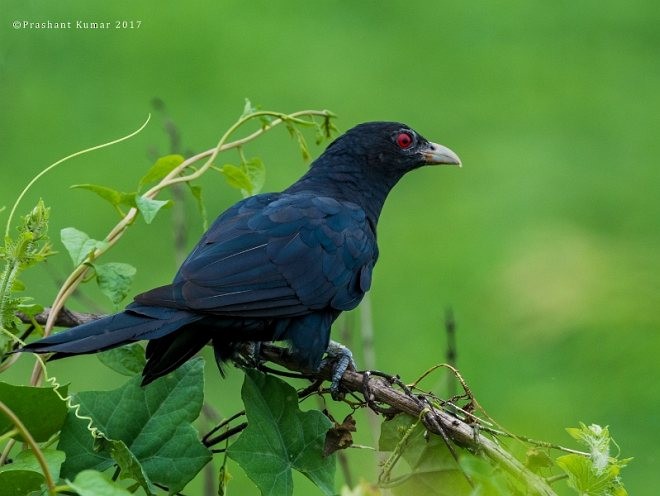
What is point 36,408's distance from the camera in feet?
7.53

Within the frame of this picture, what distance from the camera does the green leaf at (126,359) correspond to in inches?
115

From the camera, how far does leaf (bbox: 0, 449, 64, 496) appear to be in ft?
7.07

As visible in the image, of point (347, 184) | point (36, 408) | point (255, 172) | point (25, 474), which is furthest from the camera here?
point (347, 184)

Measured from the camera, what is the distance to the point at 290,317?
3693 millimetres

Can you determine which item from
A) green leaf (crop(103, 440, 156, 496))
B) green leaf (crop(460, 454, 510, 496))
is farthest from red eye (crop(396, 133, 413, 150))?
green leaf (crop(460, 454, 510, 496))

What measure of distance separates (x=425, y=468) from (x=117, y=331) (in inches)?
34.1

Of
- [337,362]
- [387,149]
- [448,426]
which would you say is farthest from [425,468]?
[387,149]

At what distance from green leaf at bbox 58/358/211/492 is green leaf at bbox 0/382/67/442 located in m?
0.07

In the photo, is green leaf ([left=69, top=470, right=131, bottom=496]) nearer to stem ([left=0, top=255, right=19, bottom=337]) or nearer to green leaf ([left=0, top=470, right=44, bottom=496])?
green leaf ([left=0, top=470, right=44, bottom=496])

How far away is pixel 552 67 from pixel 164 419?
8469mm

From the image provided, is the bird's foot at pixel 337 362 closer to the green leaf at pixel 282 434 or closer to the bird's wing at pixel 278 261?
the bird's wing at pixel 278 261

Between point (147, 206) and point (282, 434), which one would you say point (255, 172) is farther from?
point (282, 434)

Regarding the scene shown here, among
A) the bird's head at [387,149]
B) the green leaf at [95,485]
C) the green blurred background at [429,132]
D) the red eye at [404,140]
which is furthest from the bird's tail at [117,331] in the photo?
the green blurred background at [429,132]

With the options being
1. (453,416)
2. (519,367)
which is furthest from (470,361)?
(453,416)
